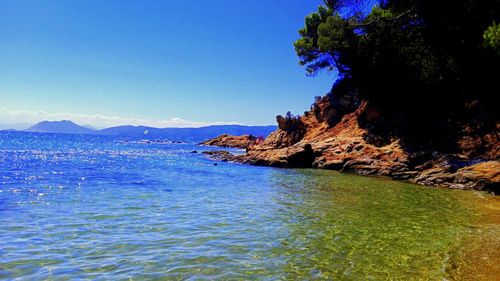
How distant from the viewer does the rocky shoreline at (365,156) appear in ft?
78.9

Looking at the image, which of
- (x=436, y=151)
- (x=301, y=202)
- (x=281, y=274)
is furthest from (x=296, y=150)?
(x=281, y=274)

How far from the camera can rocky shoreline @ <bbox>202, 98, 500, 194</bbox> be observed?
2406 centimetres

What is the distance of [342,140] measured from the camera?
39.4 m

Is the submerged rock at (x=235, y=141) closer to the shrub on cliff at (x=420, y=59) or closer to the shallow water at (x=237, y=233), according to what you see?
the shrub on cliff at (x=420, y=59)

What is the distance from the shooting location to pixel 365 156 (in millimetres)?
32750

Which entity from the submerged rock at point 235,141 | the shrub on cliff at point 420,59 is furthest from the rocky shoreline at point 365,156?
the submerged rock at point 235,141

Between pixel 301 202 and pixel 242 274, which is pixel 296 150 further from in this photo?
pixel 242 274

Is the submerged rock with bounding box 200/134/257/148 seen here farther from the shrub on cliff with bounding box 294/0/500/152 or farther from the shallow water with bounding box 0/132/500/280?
the shallow water with bounding box 0/132/500/280

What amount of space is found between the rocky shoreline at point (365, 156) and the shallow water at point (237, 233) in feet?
15.5

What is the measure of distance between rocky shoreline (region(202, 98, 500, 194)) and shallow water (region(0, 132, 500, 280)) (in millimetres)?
4716

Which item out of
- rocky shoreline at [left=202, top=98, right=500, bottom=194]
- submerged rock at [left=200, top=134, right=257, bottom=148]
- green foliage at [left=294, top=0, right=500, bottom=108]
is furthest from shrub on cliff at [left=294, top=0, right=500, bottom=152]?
submerged rock at [left=200, top=134, right=257, bottom=148]

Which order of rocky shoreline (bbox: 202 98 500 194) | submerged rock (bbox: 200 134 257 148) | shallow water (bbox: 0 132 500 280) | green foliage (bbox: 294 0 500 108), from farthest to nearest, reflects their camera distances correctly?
submerged rock (bbox: 200 134 257 148) < green foliage (bbox: 294 0 500 108) < rocky shoreline (bbox: 202 98 500 194) < shallow water (bbox: 0 132 500 280)

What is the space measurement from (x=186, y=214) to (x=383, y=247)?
22.0 ft

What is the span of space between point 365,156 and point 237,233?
79.6 ft
